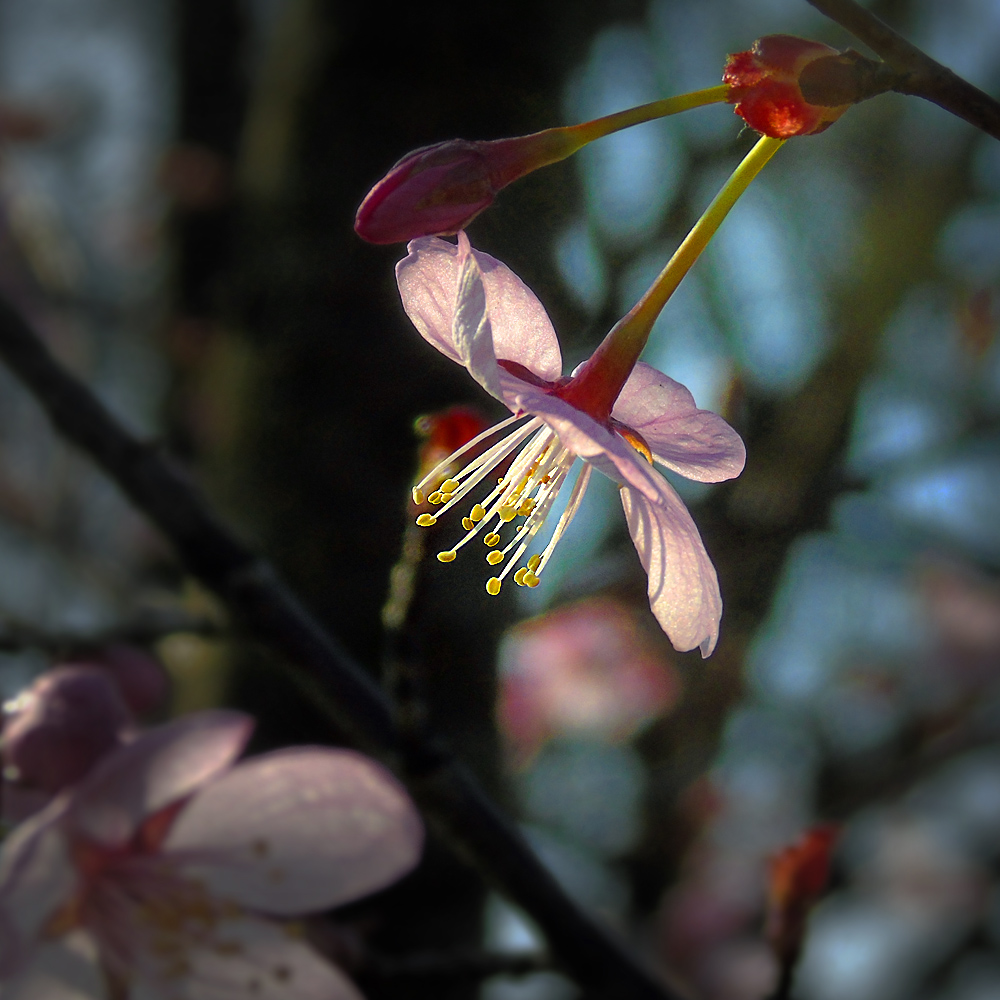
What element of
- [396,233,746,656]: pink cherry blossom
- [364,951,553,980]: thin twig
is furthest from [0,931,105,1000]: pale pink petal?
[396,233,746,656]: pink cherry blossom

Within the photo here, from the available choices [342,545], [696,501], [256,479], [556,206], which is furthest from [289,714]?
[556,206]

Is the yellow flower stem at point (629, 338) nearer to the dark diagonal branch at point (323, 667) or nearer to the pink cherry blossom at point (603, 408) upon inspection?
the pink cherry blossom at point (603, 408)

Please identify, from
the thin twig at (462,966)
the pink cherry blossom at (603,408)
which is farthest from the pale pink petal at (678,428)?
the thin twig at (462,966)

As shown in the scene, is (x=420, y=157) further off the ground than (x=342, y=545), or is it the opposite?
(x=420, y=157)

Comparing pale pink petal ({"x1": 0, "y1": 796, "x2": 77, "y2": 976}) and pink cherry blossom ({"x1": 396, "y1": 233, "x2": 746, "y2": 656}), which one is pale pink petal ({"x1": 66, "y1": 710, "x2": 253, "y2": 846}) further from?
pink cherry blossom ({"x1": 396, "y1": 233, "x2": 746, "y2": 656})

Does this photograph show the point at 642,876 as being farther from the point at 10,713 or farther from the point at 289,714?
the point at 10,713

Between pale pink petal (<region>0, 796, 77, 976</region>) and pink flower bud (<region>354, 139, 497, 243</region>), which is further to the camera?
pale pink petal (<region>0, 796, 77, 976</region>)

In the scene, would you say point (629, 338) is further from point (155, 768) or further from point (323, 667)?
point (155, 768)
